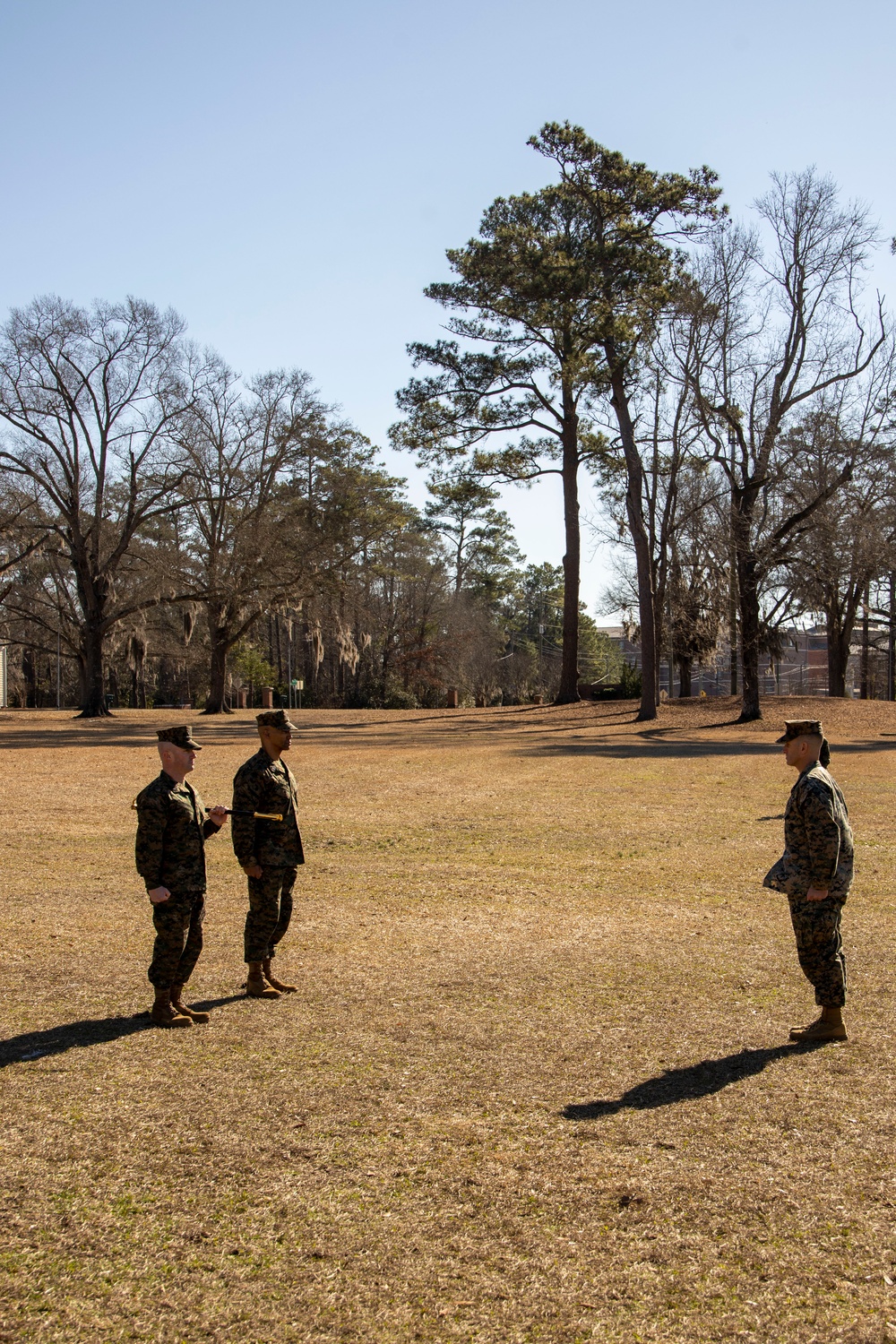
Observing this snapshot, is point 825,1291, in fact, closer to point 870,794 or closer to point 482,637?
point 870,794

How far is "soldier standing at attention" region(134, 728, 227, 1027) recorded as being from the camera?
19.7ft

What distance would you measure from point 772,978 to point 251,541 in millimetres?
31395

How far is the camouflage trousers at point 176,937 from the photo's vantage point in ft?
19.8

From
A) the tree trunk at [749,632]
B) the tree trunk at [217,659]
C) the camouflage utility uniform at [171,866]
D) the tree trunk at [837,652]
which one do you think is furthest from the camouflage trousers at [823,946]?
the tree trunk at [837,652]

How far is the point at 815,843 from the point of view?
5812 millimetres

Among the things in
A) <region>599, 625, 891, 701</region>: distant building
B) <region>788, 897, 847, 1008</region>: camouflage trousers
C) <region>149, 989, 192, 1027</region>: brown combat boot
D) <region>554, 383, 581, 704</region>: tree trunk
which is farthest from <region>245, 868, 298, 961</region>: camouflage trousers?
<region>599, 625, 891, 701</region>: distant building

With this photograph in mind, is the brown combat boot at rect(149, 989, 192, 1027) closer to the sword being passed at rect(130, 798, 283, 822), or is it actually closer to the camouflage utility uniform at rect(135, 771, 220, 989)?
the camouflage utility uniform at rect(135, 771, 220, 989)

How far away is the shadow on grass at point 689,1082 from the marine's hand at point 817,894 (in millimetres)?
815

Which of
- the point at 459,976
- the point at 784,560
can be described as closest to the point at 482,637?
the point at 784,560

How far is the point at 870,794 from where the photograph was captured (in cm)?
1675

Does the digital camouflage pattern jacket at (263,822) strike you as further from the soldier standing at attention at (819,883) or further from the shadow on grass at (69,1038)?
the soldier standing at attention at (819,883)

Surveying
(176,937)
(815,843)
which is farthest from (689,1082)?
(176,937)

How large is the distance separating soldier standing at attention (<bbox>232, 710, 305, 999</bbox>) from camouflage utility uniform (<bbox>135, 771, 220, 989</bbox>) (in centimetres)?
47

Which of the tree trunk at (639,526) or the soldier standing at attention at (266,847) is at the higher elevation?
the tree trunk at (639,526)
